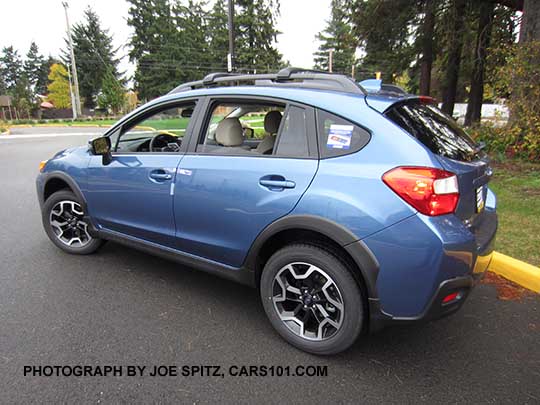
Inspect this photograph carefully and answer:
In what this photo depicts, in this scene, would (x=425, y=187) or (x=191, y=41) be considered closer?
(x=425, y=187)

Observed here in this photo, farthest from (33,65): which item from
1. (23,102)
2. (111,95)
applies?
(111,95)

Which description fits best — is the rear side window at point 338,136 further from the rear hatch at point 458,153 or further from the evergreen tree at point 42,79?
the evergreen tree at point 42,79

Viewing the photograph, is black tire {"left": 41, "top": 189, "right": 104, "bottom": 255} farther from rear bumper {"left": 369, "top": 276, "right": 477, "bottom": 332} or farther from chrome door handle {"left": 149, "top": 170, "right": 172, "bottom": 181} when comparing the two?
rear bumper {"left": 369, "top": 276, "right": 477, "bottom": 332}

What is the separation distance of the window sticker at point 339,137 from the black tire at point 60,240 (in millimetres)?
2784

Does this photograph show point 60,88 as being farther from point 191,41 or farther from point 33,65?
point 33,65

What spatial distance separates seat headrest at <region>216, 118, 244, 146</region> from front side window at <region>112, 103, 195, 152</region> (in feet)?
0.89

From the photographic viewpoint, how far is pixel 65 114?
181 feet

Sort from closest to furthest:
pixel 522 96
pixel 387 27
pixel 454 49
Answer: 1. pixel 522 96
2. pixel 454 49
3. pixel 387 27

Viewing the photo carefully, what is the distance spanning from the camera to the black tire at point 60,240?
3.90 meters

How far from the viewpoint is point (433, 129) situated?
242 centimetres

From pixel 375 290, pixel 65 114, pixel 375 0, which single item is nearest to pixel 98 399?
pixel 375 290

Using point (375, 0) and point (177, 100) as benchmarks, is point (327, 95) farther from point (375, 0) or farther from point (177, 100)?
point (375, 0)

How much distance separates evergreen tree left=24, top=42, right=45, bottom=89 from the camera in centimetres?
8625

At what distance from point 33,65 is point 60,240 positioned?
10273 centimetres
